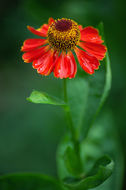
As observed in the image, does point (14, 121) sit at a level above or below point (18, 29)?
below

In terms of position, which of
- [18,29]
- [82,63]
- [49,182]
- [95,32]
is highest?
[95,32]

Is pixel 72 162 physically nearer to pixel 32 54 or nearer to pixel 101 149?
pixel 101 149

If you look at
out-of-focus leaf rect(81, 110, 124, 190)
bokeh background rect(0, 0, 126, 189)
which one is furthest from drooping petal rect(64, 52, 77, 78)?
bokeh background rect(0, 0, 126, 189)

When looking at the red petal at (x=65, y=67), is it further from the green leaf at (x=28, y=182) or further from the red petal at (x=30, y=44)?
the green leaf at (x=28, y=182)

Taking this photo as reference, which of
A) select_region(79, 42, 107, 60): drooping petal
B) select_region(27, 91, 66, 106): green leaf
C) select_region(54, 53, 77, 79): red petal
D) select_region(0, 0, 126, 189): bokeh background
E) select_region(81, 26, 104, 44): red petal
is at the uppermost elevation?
select_region(81, 26, 104, 44): red petal

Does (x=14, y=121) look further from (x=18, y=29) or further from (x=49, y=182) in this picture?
(x=49, y=182)

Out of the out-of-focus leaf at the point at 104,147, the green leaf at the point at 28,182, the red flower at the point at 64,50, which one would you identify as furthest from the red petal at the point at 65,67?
the out-of-focus leaf at the point at 104,147

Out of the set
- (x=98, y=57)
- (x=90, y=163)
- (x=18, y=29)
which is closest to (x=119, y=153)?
(x=90, y=163)

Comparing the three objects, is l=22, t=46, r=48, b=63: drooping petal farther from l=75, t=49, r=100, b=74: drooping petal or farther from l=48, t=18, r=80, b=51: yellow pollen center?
l=75, t=49, r=100, b=74: drooping petal
